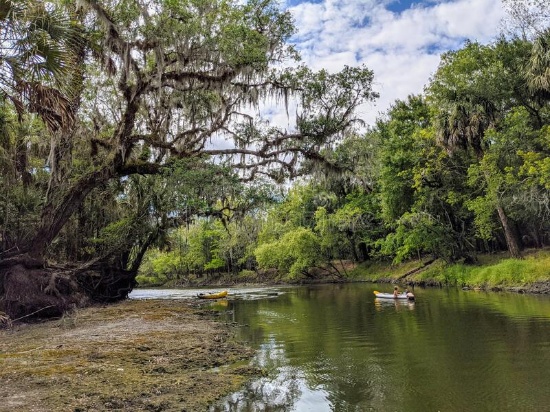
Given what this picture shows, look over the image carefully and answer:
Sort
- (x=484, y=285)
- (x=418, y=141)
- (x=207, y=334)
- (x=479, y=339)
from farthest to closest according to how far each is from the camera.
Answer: (x=418, y=141), (x=484, y=285), (x=207, y=334), (x=479, y=339)

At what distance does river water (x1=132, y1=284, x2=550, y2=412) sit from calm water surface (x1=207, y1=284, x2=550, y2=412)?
0.01 meters

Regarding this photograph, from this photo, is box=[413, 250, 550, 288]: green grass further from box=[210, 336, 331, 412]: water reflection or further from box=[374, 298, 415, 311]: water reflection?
box=[210, 336, 331, 412]: water reflection

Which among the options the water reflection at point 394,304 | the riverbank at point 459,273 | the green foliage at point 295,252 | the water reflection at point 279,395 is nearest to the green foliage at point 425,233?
the riverbank at point 459,273

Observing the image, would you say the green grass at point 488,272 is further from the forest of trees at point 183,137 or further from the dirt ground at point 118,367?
the dirt ground at point 118,367

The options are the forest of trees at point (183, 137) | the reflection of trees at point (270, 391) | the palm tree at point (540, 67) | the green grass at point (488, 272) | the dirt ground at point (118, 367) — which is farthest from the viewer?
the green grass at point (488, 272)

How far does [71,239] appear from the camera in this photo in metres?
20.3

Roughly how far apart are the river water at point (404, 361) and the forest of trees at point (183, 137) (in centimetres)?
637

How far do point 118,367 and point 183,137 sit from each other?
1142cm

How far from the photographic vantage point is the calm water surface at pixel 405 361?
19.8 ft

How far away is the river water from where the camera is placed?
19.8ft

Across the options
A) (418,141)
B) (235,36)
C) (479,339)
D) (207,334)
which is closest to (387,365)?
(479,339)

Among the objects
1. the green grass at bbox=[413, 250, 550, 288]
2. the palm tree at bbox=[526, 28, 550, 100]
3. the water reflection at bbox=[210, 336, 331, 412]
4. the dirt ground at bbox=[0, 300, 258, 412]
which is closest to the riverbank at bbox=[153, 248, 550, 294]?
the green grass at bbox=[413, 250, 550, 288]

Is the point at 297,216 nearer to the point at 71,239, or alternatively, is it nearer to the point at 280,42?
the point at 71,239

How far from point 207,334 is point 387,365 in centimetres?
533
